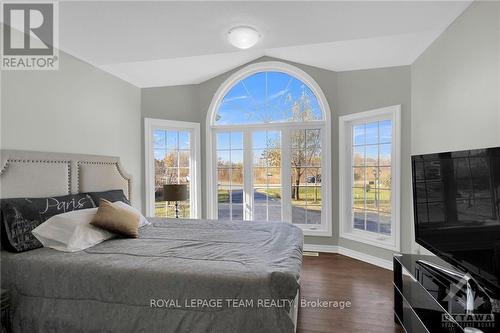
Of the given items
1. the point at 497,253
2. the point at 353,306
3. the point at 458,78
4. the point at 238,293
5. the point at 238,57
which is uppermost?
the point at 238,57

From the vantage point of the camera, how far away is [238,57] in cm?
400

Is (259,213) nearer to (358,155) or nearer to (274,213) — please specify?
(274,213)

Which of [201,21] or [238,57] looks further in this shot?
[238,57]

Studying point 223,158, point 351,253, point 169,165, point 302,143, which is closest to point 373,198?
point 351,253

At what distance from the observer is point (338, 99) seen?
13.6 feet

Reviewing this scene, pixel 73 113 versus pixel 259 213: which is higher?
pixel 73 113

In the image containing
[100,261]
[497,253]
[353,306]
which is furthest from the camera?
[353,306]

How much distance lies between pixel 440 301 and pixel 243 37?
2.39 m

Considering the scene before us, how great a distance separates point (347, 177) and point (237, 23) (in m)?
2.67

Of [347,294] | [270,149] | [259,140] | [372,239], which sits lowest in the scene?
[347,294]

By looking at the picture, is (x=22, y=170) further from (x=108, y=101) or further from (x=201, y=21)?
(x=201, y=21)

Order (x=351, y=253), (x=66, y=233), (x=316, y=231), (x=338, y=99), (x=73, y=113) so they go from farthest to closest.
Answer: (x=316, y=231)
(x=338, y=99)
(x=351, y=253)
(x=73, y=113)
(x=66, y=233)

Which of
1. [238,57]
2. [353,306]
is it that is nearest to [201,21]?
[238,57]

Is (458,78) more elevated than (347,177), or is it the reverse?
(458,78)
